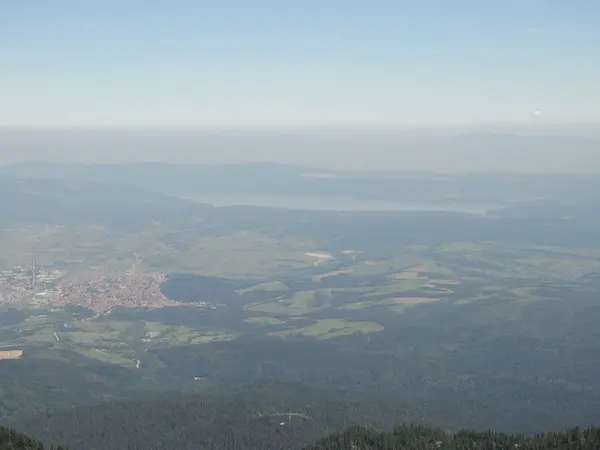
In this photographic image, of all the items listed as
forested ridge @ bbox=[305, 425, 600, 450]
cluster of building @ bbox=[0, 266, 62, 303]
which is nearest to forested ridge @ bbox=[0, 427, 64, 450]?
forested ridge @ bbox=[305, 425, 600, 450]

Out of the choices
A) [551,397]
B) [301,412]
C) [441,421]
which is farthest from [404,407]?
[551,397]

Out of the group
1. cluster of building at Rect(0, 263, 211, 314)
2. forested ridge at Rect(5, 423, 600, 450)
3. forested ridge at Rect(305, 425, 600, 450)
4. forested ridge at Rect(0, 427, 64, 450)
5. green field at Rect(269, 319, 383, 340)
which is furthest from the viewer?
cluster of building at Rect(0, 263, 211, 314)

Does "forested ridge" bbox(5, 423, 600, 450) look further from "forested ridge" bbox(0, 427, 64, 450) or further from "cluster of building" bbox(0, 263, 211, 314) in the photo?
"cluster of building" bbox(0, 263, 211, 314)

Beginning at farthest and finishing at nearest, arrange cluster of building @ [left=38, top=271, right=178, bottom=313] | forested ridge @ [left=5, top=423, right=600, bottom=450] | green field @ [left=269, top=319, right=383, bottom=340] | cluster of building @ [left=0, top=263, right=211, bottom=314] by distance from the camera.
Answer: cluster of building @ [left=0, top=263, right=211, bottom=314]
cluster of building @ [left=38, top=271, right=178, bottom=313]
green field @ [left=269, top=319, right=383, bottom=340]
forested ridge @ [left=5, top=423, right=600, bottom=450]

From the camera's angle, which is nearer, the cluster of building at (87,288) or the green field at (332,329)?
the green field at (332,329)

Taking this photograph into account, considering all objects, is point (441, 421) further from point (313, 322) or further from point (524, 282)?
point (524, 282)

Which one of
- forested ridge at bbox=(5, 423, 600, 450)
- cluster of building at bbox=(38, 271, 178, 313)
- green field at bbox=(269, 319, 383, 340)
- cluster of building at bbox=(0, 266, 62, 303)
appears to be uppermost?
forested ridge at bbox=(5, 423, 600, 450)

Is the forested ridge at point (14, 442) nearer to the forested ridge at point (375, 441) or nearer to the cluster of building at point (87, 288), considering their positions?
the forested ridge at point (375, 441)

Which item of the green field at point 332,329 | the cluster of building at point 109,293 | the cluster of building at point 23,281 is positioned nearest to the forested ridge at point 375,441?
the green field at point 332,329

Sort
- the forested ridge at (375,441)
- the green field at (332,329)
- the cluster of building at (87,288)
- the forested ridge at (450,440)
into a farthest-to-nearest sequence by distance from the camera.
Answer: the cluster of building at (87,288) → the green field at (332,329) → the forested ridge at (375,441) → the forested ridge at (450,440)

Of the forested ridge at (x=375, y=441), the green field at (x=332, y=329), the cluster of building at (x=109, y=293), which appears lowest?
the cluster of building at (x=109, y=293)

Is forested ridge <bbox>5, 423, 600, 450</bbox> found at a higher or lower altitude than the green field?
higher
